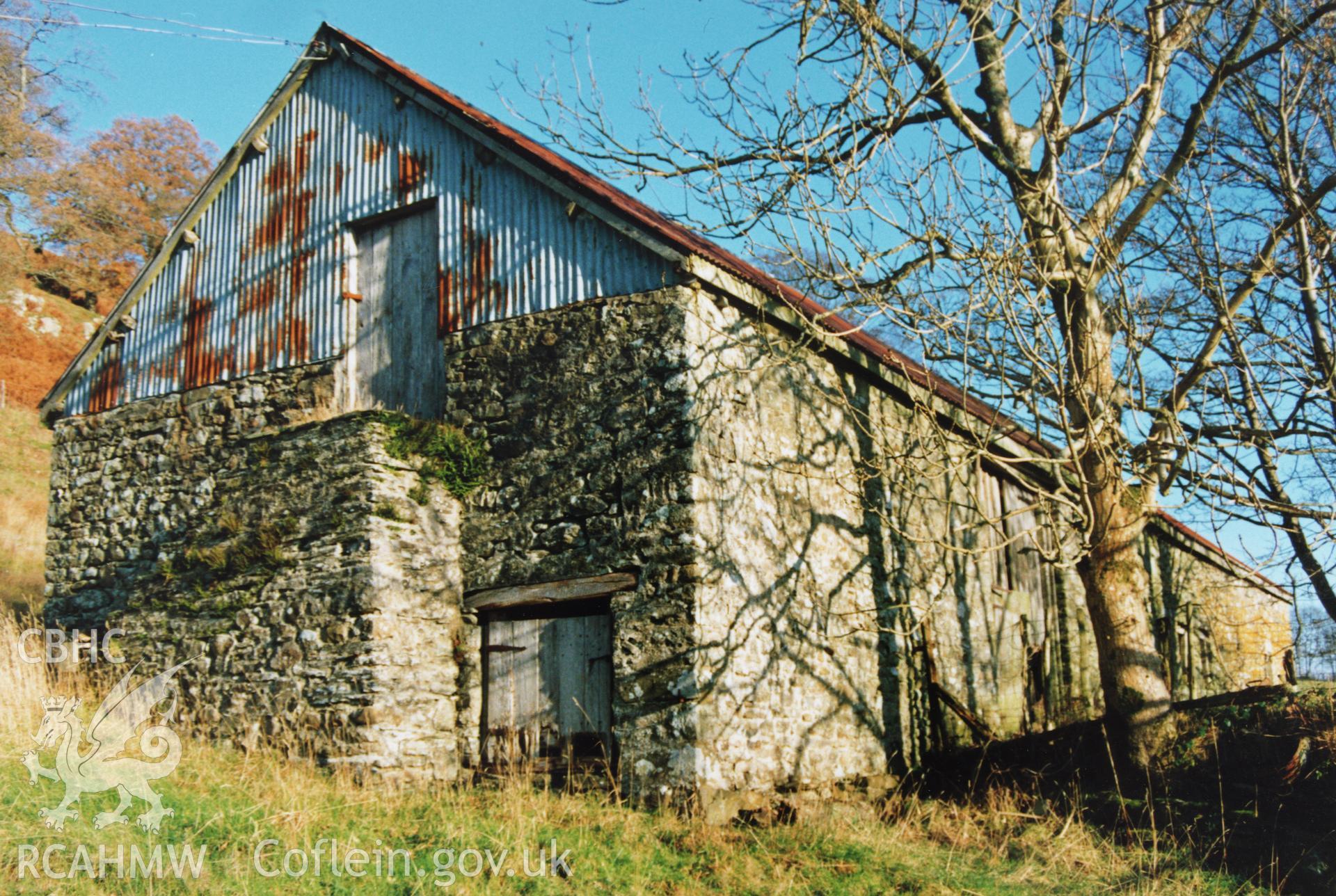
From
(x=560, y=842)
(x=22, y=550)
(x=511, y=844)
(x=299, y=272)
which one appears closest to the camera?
(x=511, y=844)

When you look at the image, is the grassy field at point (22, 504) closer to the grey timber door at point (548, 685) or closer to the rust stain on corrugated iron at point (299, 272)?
the rust stain on corrugated iron at point (299, 272)

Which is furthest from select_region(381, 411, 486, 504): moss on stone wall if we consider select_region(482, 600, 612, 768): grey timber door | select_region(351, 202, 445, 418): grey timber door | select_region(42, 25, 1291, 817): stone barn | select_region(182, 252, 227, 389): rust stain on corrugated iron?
select_region(182, 252, 227, 389): rust stain on corrugated iron

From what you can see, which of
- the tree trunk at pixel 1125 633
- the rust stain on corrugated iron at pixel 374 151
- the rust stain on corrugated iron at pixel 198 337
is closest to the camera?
the tree trunk at pixel 1125 633

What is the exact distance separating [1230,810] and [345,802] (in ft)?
24.3

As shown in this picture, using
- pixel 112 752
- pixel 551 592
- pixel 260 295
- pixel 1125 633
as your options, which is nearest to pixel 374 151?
pixel 260 295

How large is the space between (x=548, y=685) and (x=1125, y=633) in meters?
5.60

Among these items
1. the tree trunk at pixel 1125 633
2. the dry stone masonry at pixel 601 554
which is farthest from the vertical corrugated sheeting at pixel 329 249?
the tree trunk at pixel 1125 633

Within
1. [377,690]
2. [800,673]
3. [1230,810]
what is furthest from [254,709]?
[1230,810]

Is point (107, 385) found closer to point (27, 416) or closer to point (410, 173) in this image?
point (410, 173)

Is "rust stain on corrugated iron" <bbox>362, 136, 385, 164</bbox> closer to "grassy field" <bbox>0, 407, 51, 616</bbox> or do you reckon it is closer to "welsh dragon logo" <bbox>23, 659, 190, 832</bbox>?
"welsh dragon logo" <bbox>23, 659, 190, 832</bbox>

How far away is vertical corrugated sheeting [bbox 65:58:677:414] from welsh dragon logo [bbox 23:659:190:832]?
3741 mm

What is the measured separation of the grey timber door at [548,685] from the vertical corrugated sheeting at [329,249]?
9.77 feet

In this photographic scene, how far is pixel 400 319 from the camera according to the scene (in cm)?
1105

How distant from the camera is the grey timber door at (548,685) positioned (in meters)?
8.86
